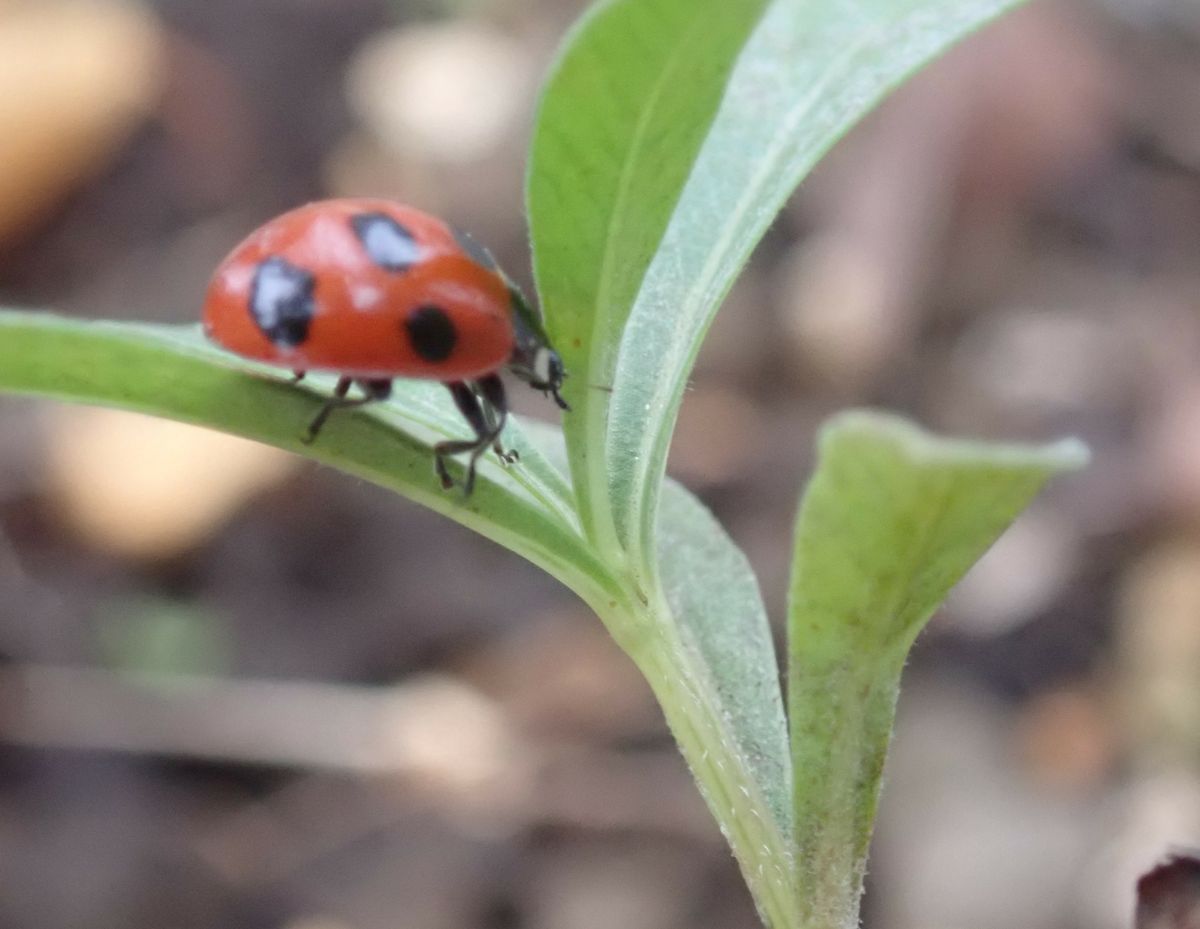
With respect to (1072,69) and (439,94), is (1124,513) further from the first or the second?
(439,94)

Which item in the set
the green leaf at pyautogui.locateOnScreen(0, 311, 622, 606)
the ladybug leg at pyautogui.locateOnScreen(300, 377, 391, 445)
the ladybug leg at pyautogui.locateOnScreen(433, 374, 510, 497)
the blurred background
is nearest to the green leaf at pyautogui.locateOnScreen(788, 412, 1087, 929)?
the green leaf at pyautogui.locateOnScreen(0, 311, 622, 606)

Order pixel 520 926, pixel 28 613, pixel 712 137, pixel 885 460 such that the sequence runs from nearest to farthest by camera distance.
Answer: pixel 885 460, pixel 712 137, pixel 520 926, pixel 28 613

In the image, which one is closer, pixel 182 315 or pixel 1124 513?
pixel 1124 513

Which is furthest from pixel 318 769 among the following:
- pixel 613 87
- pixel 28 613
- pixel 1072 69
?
pixel 1072 69

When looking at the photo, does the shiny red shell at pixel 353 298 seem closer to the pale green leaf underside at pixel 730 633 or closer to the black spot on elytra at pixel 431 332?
the black spot on elytra at pixel 431 332

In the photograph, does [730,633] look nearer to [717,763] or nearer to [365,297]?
[717,763]

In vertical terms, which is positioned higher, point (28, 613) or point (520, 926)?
point (28, 613)

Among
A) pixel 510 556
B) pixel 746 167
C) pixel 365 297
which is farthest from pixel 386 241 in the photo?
pixel 510 556
